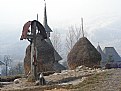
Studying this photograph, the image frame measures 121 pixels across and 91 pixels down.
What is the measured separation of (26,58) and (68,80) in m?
18.4

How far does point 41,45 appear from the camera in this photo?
38781mm

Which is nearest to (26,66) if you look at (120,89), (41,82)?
(41,82)

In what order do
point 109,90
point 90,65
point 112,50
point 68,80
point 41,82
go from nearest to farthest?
point 109,90
point 41,82
point 68,80
point 90,65
point 112,50

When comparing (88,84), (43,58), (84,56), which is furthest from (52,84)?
(84,56)

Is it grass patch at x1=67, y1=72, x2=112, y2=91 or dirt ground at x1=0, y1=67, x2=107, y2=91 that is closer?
grass patch at x1=67, y1=72, x2=112, y2=91

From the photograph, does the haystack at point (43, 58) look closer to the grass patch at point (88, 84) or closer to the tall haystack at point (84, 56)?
the tall haystack at point (84, 56)

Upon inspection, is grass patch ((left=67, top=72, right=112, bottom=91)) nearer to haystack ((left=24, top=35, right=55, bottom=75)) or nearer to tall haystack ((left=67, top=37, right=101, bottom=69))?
tall haystack ((left=67, top=37, right=101, bottom=69))

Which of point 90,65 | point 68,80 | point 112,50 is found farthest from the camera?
point 112,50

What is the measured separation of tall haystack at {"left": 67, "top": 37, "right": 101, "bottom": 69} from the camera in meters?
38.2

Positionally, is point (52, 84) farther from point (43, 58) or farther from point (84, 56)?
point (84, 56)

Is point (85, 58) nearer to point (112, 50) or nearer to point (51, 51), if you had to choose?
point (51, 51)

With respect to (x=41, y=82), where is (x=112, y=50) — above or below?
above

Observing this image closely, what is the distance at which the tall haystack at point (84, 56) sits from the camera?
38188 mm

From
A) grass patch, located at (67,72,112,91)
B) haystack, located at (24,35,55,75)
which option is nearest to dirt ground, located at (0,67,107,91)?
grass patch, located at (67,72,112,91)
